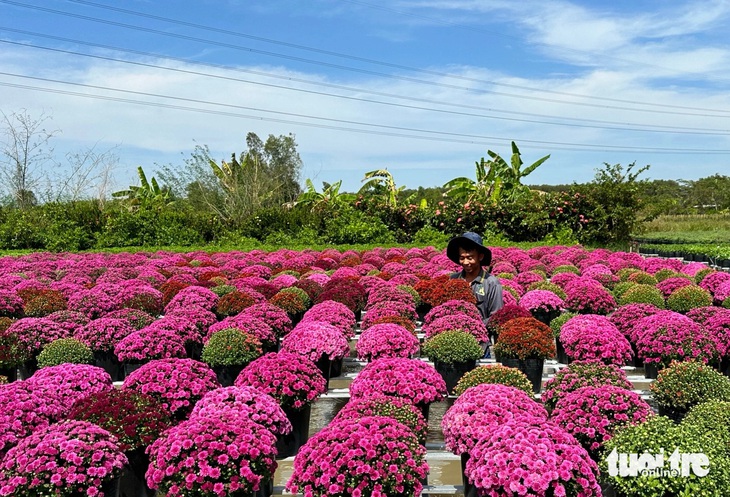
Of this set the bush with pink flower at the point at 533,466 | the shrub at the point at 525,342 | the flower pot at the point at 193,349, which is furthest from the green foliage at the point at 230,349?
the bush with pink flower at the point at 533,466

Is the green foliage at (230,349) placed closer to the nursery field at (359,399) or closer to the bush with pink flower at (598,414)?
the nursery field at (359,399)

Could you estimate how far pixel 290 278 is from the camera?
10922 millimetres

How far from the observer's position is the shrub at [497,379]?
16.3ft

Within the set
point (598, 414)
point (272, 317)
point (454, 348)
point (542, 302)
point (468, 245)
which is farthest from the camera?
point (542, 302)

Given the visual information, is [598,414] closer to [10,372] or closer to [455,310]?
[455,310]

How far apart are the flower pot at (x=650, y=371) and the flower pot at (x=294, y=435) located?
12.1 ft

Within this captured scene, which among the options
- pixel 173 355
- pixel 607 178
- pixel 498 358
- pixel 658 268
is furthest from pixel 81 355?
pixel 607 178

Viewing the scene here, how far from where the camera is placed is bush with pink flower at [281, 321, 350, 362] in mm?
6391

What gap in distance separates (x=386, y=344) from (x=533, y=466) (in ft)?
9.68

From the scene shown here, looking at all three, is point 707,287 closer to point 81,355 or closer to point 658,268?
point 658,268

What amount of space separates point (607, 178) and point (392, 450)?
2309cm

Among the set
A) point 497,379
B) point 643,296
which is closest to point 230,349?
point 497,379

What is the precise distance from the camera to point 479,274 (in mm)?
8375

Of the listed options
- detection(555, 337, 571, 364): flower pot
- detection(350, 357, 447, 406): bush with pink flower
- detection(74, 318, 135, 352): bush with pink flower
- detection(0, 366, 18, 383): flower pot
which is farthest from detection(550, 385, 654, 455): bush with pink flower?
detection(0, 366, 18, 383): flower pot
